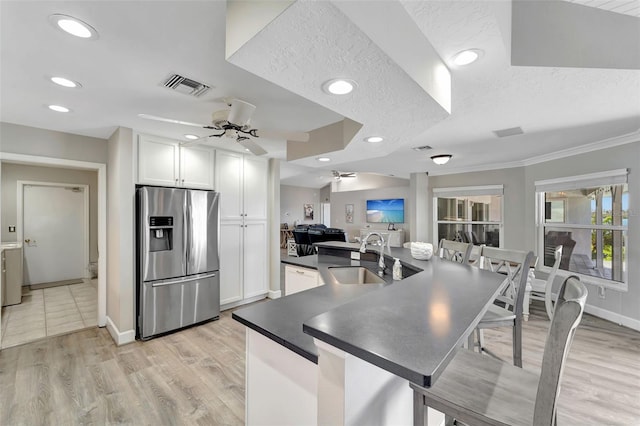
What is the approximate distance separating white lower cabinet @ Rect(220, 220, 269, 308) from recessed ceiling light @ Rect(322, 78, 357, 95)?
2.96m

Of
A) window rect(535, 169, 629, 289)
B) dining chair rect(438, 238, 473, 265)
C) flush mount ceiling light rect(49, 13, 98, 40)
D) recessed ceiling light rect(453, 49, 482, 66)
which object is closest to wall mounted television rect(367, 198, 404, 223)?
window rect(535, 169, 629, 289)

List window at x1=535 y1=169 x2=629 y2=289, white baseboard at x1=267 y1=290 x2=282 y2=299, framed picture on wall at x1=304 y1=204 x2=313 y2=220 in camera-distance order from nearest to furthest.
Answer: window at x1=535 y1=169 x2=629 y2=289 → white baseboard at x1=267 y1=290 x2=282 y2=299 → framed picture on wall at x1=304 y1=204 x2=313 y2=220

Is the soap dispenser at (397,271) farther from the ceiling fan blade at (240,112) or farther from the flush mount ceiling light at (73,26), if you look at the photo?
the flush mount ceiling light at (73,26)

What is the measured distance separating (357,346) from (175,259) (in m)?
3.07

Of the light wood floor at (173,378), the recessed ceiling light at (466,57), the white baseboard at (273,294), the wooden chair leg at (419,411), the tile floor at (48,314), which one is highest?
the recessed ceiling light at (466,57)

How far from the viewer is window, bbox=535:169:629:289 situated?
3.47 m

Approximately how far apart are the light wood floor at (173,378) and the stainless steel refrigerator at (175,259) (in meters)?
0.27

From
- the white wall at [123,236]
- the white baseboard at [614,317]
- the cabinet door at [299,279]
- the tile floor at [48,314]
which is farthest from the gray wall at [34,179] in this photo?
Result: the white baseboard at [614,317]

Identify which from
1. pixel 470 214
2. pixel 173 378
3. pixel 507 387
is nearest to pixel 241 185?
pixel 173 378

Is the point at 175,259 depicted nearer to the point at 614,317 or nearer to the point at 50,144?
the point at 50,144

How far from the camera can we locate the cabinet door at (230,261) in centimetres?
389

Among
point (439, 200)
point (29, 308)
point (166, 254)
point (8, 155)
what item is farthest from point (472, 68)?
point (29, 308)

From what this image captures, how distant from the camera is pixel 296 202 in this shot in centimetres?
1172

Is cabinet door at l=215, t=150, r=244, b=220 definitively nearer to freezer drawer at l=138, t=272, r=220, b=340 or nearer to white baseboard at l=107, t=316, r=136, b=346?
freezer drawer at l=138, t=272, r=220, b=340
